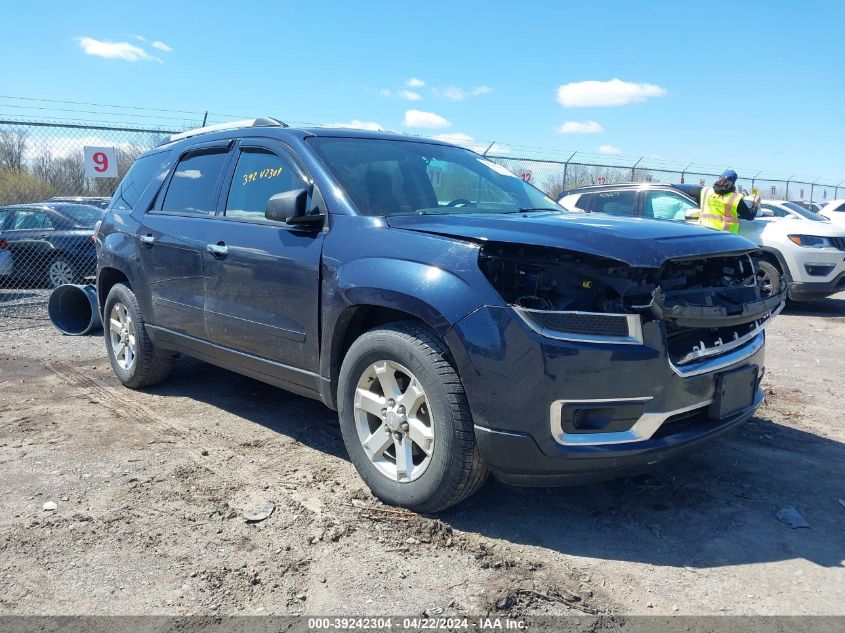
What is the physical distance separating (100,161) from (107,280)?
609 cm

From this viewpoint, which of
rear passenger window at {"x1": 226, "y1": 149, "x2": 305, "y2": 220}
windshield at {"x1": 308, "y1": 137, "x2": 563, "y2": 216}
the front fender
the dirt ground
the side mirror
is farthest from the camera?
rear passenger window at {"x1": 226, "y1": 149, "x2": 305, "y2": 220}

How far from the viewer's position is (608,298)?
2863 mm

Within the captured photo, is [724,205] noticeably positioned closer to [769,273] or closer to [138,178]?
[769,273]

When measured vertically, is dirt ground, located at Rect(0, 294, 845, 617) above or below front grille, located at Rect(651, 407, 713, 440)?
below

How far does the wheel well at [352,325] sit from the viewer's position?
11.1ft

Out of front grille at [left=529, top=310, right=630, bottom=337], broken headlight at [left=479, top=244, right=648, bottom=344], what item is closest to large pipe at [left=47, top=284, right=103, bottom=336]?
broken headlight at [left=479, top=244, right=648, bottom=344]

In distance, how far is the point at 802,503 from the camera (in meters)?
3.40

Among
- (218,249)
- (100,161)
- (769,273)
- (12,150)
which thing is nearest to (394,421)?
(218,249)

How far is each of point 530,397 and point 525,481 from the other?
411mm

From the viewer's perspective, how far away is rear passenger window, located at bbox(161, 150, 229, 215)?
14.8ft

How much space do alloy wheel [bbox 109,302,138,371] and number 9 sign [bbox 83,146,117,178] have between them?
19.8 ft

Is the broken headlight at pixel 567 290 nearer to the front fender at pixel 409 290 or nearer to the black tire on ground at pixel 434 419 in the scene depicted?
the front fender at pixel 409 290

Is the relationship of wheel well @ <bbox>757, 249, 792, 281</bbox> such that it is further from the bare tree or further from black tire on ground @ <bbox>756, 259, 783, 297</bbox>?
the bare tree

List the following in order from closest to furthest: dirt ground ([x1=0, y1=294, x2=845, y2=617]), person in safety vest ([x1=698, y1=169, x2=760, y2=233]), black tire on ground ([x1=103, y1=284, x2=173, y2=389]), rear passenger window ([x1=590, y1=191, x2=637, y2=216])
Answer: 1. dirt ground ([x1=0, y1=294, x2=845, y2=617])
2. black tire on ground ([x1=103, y1=284, x2=173, y2=389])
3. person in safety vest ([x1=698, y1=169, x2=760, y2=233])
4. rear passenger window ([x1=590, y1=191, x2=637, y2=216])
